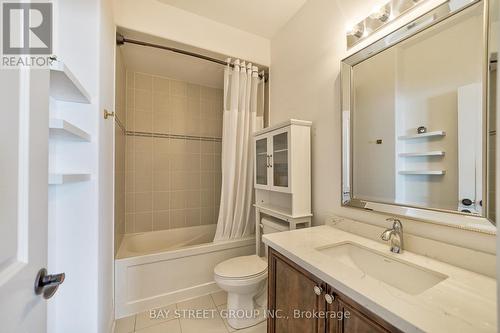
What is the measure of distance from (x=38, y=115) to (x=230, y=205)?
1.72 metres

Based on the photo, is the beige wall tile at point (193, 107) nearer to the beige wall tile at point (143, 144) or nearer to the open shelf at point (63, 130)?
the beige wall tile at point (143, 144)

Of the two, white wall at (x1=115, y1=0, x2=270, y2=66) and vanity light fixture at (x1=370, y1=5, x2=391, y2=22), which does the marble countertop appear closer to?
vanity light fixture at (x1=370, y1=5, x2=391, y2=22)

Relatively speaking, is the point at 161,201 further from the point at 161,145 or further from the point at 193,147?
the point at 193,147

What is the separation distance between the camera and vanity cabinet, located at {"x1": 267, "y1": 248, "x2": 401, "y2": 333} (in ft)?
2.26

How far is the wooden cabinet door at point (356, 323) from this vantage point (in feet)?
2.10

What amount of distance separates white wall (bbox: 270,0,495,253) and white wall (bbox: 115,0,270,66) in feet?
1.23

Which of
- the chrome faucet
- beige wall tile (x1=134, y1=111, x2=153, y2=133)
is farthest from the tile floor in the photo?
beige wall tile (x1=134, y1=111, x2=153, y2=133)

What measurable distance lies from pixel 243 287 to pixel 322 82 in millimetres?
1601

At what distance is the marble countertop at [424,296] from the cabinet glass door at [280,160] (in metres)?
0.74

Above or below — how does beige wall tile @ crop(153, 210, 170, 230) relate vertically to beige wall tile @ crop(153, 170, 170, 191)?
below

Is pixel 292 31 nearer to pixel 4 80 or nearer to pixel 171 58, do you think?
pixel 171 58

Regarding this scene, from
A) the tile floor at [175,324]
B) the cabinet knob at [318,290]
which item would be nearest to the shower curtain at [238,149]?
the tile floor at [175,324]

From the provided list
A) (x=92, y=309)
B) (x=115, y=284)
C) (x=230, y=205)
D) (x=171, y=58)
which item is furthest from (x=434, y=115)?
(x=115, y=284)

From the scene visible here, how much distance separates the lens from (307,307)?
35.8 inches
